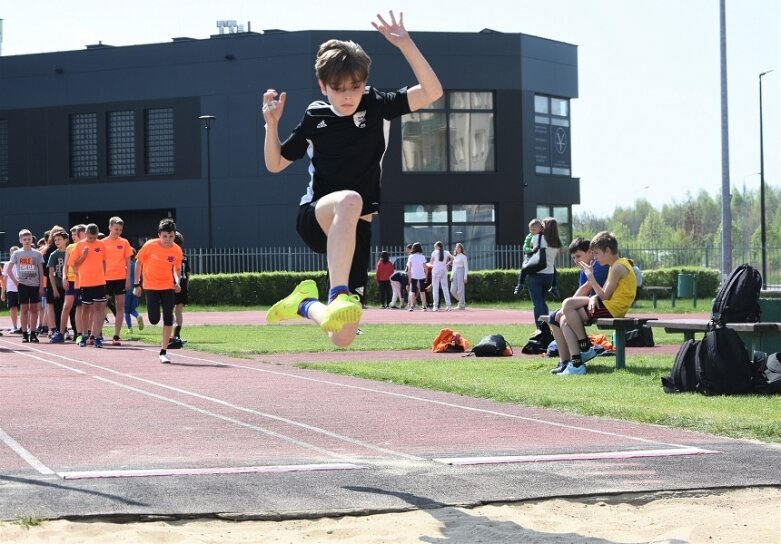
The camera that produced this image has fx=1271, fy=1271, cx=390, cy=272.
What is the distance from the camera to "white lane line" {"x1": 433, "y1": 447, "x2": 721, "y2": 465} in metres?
8.44

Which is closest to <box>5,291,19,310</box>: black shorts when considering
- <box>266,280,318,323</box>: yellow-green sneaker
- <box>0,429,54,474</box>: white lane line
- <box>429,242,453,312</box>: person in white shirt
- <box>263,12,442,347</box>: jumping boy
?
<box>429,242,453,312</box>: person in white shirt

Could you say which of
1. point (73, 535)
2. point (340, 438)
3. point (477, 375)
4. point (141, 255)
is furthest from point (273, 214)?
point (73, 535)

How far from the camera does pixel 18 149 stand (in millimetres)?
49281

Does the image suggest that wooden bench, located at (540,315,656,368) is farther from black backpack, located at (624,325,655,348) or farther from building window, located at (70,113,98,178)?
building window, located at (70,113,98,178)

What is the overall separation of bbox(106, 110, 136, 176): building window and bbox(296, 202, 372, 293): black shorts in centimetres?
4147

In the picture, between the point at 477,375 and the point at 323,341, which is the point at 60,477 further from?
the point at 323,341

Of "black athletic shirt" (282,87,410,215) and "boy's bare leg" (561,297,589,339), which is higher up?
"black athletic shirt" (282,87,410,215)

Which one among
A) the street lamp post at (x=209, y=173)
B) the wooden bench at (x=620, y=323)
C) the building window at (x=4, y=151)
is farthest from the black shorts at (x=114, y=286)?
the building window at (x=4, y=151)

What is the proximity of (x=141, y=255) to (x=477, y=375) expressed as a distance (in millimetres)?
5252

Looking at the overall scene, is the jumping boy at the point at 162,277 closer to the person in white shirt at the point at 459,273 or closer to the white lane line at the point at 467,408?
the white lane line at the point at 467,408

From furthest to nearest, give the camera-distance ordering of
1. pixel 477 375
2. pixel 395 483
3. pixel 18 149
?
1. pixel 18 149
2. pixel 477 375
3. pixel 395 483

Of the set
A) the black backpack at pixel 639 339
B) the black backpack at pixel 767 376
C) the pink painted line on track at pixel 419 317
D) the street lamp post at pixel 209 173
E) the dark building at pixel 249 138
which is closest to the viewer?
the black backpack at pixel 767 376

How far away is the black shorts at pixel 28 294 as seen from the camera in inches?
874

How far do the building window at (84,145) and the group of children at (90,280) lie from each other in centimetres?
2455
